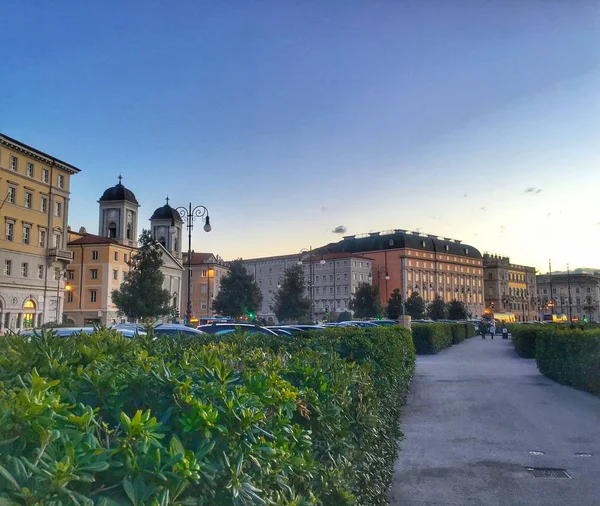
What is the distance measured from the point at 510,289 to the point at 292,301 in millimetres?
102457

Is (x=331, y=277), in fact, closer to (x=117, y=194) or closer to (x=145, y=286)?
(x=117, y=194)

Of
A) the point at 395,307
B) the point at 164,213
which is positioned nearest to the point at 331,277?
the point at 164,213

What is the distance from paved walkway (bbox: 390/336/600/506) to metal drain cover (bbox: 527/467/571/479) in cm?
9

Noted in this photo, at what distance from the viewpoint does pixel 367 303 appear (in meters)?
82.4

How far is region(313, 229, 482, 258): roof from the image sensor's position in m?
130

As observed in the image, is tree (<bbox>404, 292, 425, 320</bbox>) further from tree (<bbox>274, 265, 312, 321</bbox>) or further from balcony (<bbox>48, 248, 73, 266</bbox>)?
balcony (<bbox>48, 248, 73, 266</bbox>)

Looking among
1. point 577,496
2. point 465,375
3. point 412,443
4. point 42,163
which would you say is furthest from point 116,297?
point 577,496

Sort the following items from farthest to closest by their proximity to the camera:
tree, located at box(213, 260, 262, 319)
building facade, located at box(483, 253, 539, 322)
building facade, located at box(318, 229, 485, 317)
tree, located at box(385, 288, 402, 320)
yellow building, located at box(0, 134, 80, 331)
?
1. building facade, located at box(483, 253, 539, 322)
2. building facade, located at box(318, 229, 485, 317)
3. tree, located at box(213, 260, 262, 319)
4. tree, located at box(385, 288, 402, 320)
5. yellow building, located at box(0, 134, 80, 331)

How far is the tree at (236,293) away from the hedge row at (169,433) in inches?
Result: 2995

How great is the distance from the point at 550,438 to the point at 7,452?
10093 mm

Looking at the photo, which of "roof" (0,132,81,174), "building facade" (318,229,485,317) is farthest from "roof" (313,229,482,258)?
"roof" (0,132,81,174)

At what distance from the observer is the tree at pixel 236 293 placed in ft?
262

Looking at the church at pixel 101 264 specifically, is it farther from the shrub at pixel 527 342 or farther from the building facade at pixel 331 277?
the shrub at pixel 527 342

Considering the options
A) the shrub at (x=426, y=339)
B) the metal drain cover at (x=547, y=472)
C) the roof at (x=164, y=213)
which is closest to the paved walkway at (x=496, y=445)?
the metal drain cover at (x=547, y=472)
